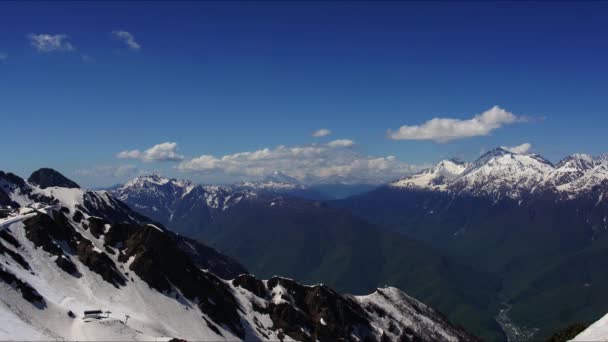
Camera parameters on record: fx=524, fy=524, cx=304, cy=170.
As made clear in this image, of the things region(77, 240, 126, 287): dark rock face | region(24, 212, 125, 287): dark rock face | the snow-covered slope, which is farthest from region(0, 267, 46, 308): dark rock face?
the snow-covered slope

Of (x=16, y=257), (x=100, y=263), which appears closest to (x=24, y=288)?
(x=16, y=257)

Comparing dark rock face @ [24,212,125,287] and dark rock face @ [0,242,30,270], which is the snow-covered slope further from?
dark rock face @ [0,242,30,270]

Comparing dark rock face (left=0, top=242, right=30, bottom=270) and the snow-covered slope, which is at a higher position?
dark rock face (left=0, top=242, right=30, bottom=270)

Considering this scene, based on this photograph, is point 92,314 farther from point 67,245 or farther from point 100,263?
point 67,245

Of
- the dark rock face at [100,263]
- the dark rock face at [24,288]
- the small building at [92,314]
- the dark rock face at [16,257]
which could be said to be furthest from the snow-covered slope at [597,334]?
the dark rock face at [16,257]

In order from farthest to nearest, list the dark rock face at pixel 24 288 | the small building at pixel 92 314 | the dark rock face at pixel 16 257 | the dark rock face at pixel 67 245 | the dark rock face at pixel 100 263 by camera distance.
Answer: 1. the dark rock face at pixel 100 263
2. the dark rock face at pixel 67 245
3. the dark rock face at pixel 16 257
4. the small building at pixel 92 314
5. the dark rock face at pixel 24 288

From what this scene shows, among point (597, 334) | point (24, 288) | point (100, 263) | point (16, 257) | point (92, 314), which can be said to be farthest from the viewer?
point (100, 263)

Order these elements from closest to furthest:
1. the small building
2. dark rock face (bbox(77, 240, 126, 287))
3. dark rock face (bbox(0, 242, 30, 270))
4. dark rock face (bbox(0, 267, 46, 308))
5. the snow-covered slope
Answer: the snow-covered slope, dark rock face (bbox(0, 267, 46, 308)), the small building, dark rock face (bbox(0, 242, 30, 270)), dark rock face (bbox(77, 240, 126, 287))

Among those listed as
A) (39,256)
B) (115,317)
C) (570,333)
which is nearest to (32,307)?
(115,317)

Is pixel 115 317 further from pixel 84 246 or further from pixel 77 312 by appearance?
pixel 84 246

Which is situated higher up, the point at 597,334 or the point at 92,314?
the point at 597,334

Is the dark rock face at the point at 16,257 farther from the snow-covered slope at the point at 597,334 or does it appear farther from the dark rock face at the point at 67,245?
the snow-covered slope at the point at 597,334
